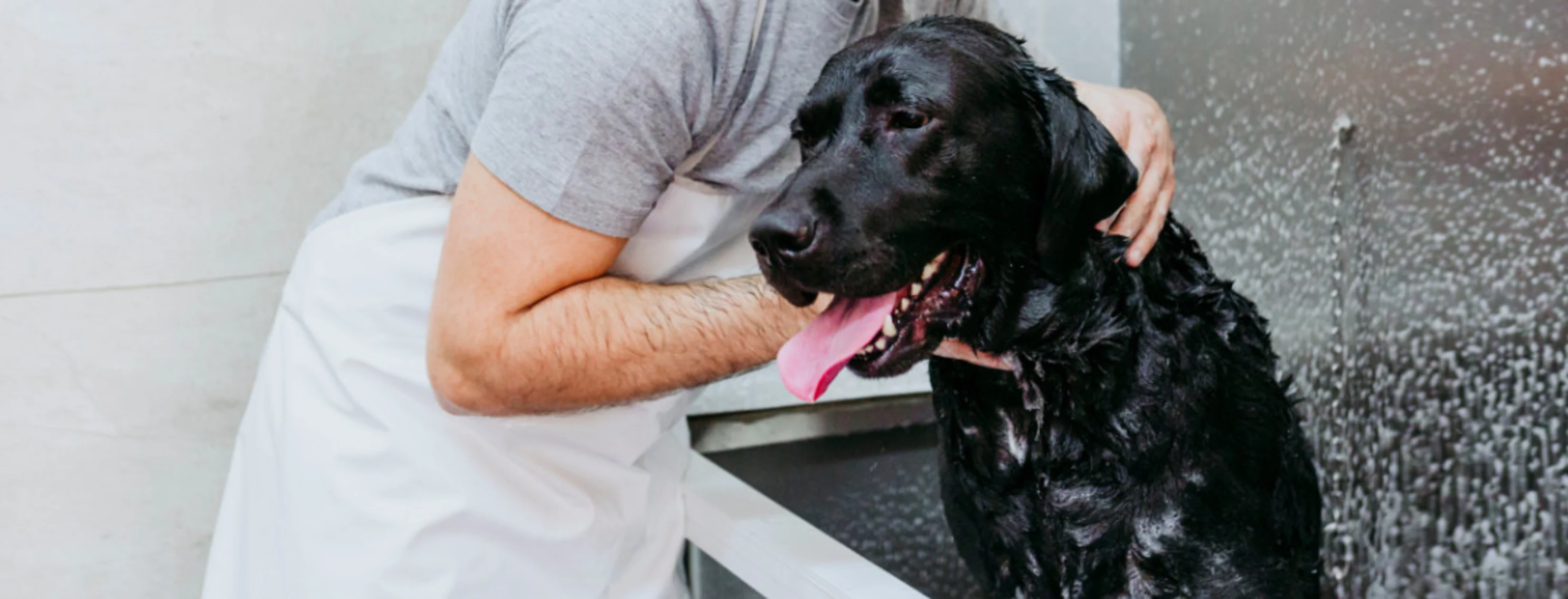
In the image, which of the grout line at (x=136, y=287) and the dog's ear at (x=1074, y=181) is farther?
the grout line at (x=136, y=287)

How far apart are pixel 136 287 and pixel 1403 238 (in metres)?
2.16

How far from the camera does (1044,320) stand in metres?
1.10

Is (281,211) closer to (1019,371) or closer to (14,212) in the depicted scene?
(14,212)

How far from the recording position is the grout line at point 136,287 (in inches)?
74.2

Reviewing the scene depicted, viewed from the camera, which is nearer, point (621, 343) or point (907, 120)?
point (907, 120)

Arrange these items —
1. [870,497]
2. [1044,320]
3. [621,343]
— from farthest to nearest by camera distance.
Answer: [870,497], [621,343], [1044,320]

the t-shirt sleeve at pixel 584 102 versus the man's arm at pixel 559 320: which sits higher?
the t-shirt sleeve at pixel 584 102

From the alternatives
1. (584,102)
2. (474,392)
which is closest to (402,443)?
(474,392)

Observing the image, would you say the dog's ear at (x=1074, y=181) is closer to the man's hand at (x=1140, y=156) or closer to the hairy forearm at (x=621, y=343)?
the man's hand at (x=1140, y=156)

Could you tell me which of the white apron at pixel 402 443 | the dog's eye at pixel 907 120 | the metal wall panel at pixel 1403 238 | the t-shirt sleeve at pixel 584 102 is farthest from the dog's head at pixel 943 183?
the metal wall panel at pixel 1403 238

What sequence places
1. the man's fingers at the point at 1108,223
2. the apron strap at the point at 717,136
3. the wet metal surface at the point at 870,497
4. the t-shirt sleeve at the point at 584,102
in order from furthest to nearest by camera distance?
1. the wet metal surface at the point at 870,497
2. the apron strap at the point at 717,136
3. the t-shirt sleeve at the point at 584,102
4. the man's fingers at the point at 1108,223

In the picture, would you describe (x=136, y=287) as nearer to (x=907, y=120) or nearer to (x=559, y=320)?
(x=559, y=320)

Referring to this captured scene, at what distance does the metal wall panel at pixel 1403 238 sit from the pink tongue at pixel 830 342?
126cm

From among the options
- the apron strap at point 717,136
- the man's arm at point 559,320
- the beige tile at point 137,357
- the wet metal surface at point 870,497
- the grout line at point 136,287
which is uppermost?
the apron strap at point 717,136
